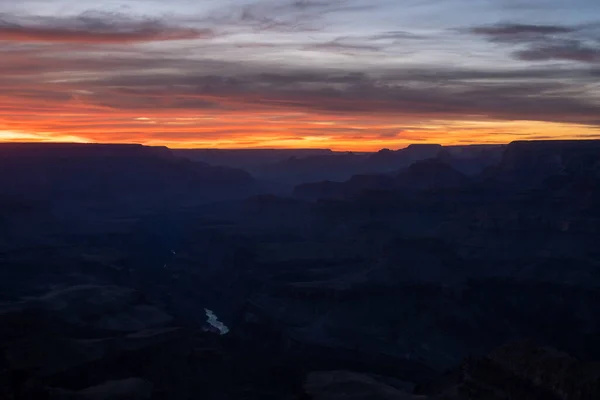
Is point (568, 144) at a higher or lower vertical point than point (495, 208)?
higher

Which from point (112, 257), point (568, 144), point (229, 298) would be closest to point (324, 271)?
point (229, 298)

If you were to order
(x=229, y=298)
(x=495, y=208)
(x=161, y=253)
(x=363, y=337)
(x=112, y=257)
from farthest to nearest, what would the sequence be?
(x=161, y=253), (x=495, y=208), (x=112, y=257), (x=229, y=298), (x=363, y=337)

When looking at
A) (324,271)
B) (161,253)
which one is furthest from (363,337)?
(161,253)

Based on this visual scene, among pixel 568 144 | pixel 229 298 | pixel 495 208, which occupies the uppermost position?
pixel 568 144

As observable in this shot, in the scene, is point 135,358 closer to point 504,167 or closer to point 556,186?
point 556,186

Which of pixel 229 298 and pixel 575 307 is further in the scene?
pixel 229 298

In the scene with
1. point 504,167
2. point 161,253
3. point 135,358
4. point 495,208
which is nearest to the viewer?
point 135,358
